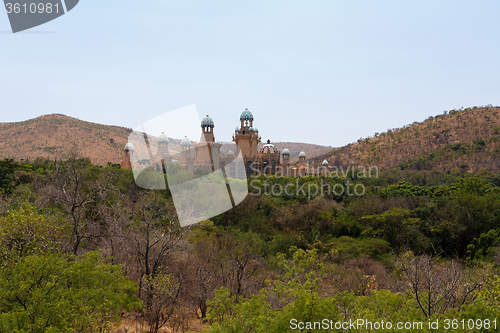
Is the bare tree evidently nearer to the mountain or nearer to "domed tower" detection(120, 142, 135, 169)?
"domed tower" detection(120, 142, 135, 169)

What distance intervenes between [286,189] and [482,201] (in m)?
17.1

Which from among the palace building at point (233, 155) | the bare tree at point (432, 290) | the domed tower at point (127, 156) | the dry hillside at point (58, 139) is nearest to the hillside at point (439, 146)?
the palace building at point (233, 155)

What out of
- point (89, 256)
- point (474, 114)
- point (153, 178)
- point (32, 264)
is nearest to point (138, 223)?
point (153, 178)

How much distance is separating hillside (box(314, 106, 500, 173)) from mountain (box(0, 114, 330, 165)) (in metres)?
50.8

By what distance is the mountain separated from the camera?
68312 mm

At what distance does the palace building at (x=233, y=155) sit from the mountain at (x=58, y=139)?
21880 mm

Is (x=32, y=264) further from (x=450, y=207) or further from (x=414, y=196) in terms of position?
(x=414, y=196)

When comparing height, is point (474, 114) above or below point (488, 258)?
above

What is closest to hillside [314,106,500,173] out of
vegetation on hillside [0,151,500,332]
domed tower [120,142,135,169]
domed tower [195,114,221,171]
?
vegetation on hillside [0,151,500,332]

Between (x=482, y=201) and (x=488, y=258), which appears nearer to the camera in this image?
(x=488, y=258)

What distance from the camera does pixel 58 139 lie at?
7494 cm

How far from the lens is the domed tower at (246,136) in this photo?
170 feet

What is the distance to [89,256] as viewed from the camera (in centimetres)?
1105

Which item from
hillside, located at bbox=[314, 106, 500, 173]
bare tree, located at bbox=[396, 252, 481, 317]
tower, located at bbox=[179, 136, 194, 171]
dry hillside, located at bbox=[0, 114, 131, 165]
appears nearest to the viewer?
bare tree, located at bbox=[396, 252, 481, 317]
